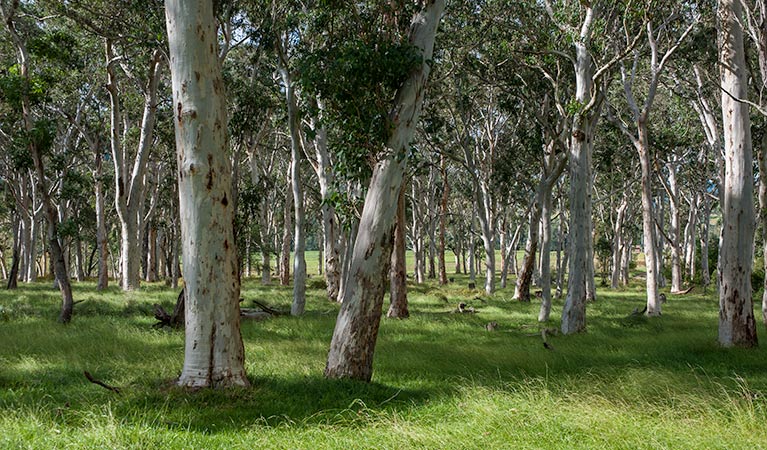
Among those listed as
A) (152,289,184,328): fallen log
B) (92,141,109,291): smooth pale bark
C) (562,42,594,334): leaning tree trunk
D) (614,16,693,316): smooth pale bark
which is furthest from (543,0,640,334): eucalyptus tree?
(92,141,109,291): smooth pale bark

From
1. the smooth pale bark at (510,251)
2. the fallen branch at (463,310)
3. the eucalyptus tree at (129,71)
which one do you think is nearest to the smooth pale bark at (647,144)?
the fallen branch at (463,310)

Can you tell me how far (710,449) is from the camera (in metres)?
4.73

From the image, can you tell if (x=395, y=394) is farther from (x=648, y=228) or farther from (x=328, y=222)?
(x=648, y=228)

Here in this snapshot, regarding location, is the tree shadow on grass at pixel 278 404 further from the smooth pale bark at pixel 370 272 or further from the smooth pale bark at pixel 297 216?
the smooth pale bark at pixel 297 216

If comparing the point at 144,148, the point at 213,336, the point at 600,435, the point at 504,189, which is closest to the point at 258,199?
the point at 144,148

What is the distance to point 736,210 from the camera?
1109 centimetres

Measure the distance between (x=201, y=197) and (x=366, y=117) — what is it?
9.23 ft

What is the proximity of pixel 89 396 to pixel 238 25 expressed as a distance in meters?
14.8

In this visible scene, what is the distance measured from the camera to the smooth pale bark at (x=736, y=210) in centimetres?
1095

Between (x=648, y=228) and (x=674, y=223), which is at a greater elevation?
(x=674, y=223)

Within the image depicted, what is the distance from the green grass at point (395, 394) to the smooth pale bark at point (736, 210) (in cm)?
62

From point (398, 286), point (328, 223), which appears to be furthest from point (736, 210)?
point (328, 223)

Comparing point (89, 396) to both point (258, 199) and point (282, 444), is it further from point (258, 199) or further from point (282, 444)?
point (258, 199)

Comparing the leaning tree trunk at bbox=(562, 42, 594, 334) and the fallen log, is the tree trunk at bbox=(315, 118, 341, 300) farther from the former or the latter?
the leaning tree trunk at bbox=(562, 42, 594, 334)
